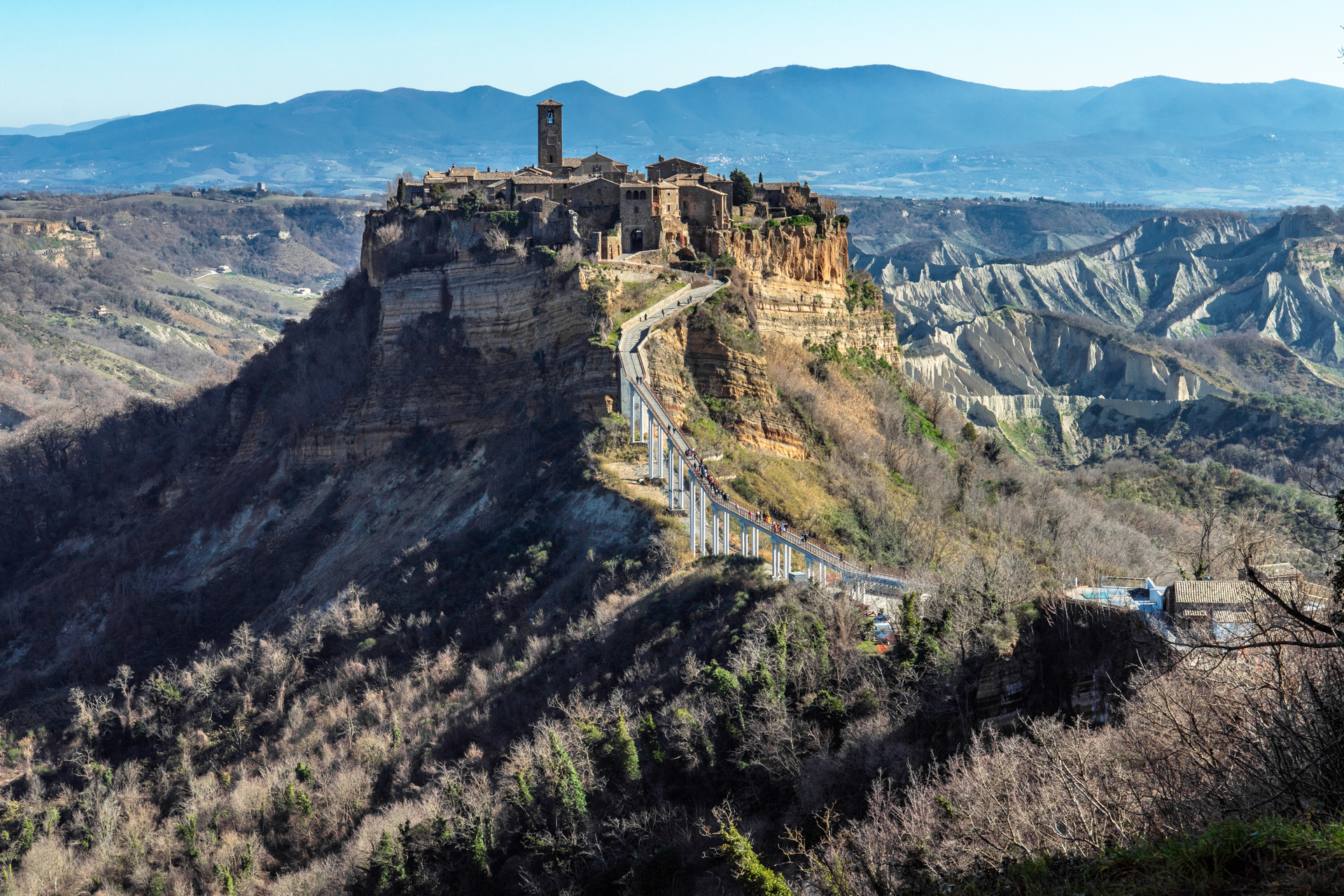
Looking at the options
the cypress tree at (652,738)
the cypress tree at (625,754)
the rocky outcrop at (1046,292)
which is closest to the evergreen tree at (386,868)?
the cypress tree at (625,754)

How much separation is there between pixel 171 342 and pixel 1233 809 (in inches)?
7077

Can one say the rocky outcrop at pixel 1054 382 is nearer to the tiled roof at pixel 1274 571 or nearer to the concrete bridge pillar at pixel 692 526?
the concrete bridge pillar at pixel 692 526

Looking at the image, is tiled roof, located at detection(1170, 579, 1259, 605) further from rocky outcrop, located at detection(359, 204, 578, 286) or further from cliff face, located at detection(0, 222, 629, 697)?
rocky outcrop, located at detection(359, 204, 578, 286)

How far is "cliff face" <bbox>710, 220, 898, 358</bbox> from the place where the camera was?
61709mm

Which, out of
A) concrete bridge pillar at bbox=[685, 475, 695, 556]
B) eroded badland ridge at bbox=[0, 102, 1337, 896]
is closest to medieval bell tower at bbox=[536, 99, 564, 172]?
eroded badland ridge at bbox=[0, 102, 1337, 896]

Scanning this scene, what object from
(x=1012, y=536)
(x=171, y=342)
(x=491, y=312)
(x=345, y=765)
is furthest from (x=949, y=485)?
(x=171, y=342)

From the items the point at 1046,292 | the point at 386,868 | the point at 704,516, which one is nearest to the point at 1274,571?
the point at 704,516

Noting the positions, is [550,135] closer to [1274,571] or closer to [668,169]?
[668,169]

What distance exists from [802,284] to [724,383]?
13.1 metres

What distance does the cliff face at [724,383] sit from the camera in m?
52.3

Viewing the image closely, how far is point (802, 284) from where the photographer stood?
65.2 m

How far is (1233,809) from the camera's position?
16953mm

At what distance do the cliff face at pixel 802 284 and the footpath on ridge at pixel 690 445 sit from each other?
3656mm

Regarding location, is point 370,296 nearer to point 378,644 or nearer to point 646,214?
point 646,214
